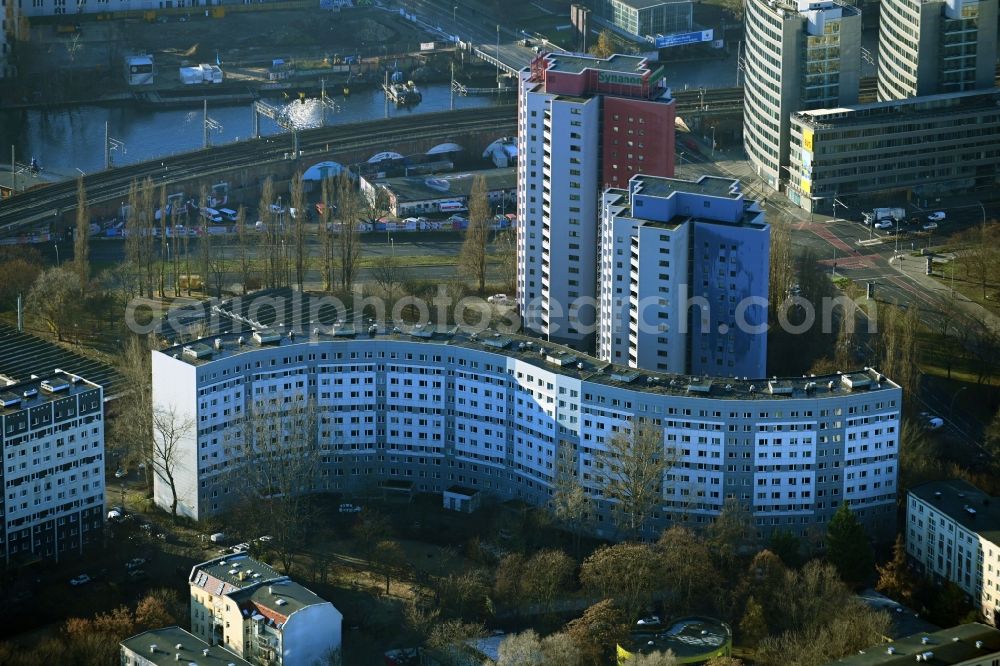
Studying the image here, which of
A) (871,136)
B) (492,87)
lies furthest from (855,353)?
(492,87)

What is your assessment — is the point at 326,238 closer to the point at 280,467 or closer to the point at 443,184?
the point at 443,184

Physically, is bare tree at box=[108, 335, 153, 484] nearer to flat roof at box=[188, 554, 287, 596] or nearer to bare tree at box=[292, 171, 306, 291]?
flat roof at box=[188, 554, 287, 596]

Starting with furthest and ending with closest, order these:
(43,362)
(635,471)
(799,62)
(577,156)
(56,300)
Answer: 1. (799,62)
2. (56,300)
3. (577,156)
4. (43,362)
5. (635,471)

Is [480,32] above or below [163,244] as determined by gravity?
above

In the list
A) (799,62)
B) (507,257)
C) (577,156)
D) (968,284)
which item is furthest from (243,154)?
(968,284)

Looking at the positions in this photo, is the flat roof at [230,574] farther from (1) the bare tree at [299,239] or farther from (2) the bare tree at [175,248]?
(2) the bare tree at [175,248]

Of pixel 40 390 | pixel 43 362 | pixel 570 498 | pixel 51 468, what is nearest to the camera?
pixel 51 468
